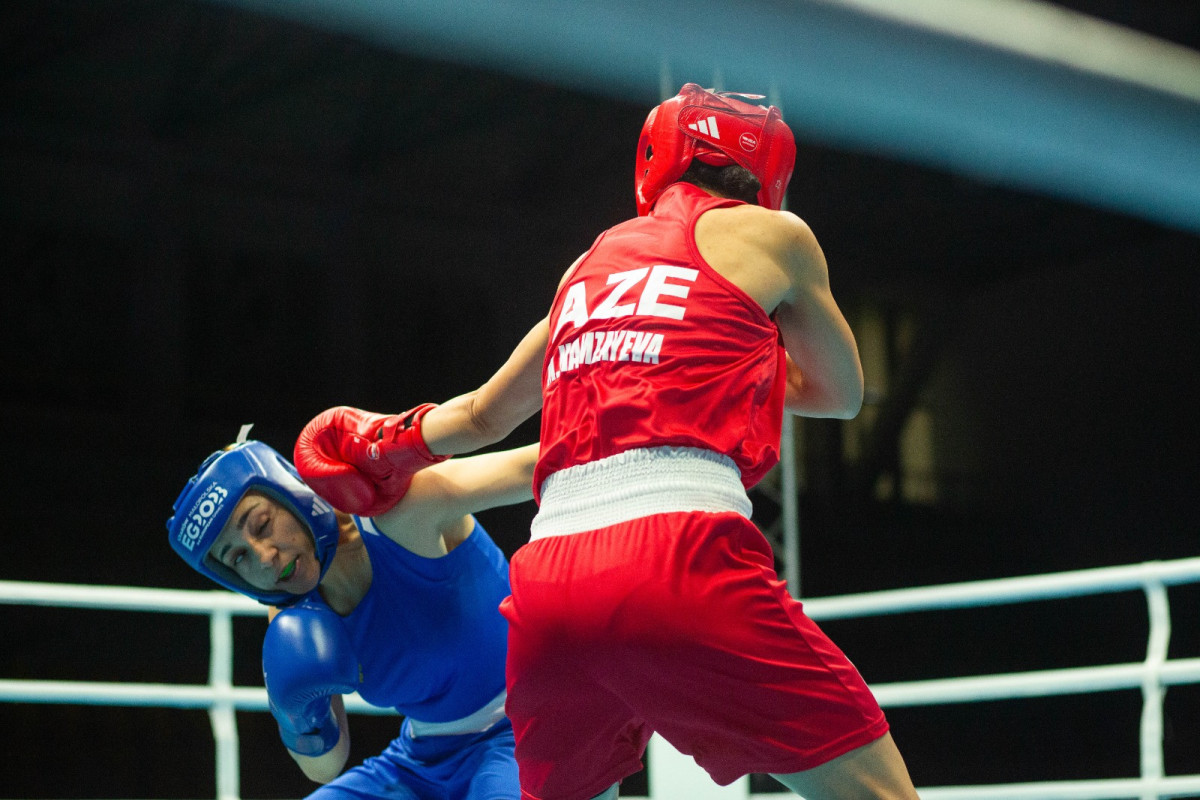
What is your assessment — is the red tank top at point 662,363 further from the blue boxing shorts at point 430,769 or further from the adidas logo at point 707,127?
the blue boxing shorts at point 430,769

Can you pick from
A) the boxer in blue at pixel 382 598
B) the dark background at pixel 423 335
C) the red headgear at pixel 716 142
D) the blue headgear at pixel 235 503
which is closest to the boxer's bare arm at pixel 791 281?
the red headgear at pixel 716 142

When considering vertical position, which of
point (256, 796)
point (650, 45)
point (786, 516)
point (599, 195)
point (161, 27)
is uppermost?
point (161, 27)

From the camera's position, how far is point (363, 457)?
1926mm

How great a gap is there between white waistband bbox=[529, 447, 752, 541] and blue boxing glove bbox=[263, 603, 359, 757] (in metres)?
0.67

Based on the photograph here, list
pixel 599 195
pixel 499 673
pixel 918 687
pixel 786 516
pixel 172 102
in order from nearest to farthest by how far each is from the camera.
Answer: pixel 499 673 → pixel 918 687 → pixel 786 516 → pixel 172 102 → pixel 599 195

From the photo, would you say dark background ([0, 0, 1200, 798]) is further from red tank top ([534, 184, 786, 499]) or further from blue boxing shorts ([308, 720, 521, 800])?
red tank top ([534, 184, 786, 499])

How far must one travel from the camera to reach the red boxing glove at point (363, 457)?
1.91 metres

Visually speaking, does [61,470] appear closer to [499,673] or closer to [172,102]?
[172,102]

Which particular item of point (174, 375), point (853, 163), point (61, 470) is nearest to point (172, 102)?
point (174, 375)

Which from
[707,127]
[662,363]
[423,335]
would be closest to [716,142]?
[707,127]

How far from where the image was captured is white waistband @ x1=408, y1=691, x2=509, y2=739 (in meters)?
2.16

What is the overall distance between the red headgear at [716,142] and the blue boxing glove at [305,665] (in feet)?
2.91

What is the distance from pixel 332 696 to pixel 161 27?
25.3ft

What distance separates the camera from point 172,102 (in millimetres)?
8828
